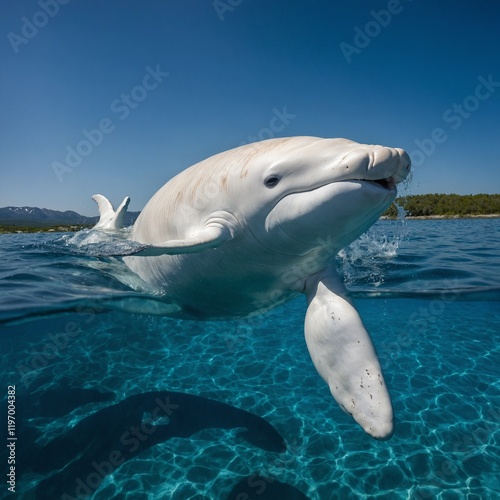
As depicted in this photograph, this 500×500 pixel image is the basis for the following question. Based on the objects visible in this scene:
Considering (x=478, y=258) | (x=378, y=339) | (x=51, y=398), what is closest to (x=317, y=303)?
(x=51, y=398)

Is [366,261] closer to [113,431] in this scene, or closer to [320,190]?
[113,431]

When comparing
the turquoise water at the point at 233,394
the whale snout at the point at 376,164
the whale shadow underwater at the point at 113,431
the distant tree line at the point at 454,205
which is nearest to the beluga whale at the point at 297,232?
the whale snout at the point at 376,164

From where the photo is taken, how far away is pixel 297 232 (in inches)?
154

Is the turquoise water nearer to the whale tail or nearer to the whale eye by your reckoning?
the whale tail

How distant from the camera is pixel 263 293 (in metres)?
5.27

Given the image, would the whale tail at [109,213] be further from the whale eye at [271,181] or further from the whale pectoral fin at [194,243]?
the whale eye at [271,181]

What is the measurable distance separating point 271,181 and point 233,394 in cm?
593

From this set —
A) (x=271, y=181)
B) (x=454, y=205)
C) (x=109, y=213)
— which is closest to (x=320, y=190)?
(x=271, y=181)

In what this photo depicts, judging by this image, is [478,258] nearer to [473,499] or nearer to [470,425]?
[470,425]

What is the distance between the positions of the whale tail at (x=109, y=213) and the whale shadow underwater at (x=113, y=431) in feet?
20.0

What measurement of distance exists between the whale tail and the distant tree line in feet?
214

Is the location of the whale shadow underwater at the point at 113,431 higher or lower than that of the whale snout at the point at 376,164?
lower

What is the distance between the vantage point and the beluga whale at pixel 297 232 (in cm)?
348

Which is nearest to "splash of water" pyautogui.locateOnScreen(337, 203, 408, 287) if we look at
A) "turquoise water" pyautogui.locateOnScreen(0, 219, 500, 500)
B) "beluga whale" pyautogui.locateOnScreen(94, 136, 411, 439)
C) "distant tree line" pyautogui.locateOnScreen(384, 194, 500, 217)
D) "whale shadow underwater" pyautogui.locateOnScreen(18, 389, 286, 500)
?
"turquoise water" pyautogui.locateOnScreen(0, 219, 500, 500)
